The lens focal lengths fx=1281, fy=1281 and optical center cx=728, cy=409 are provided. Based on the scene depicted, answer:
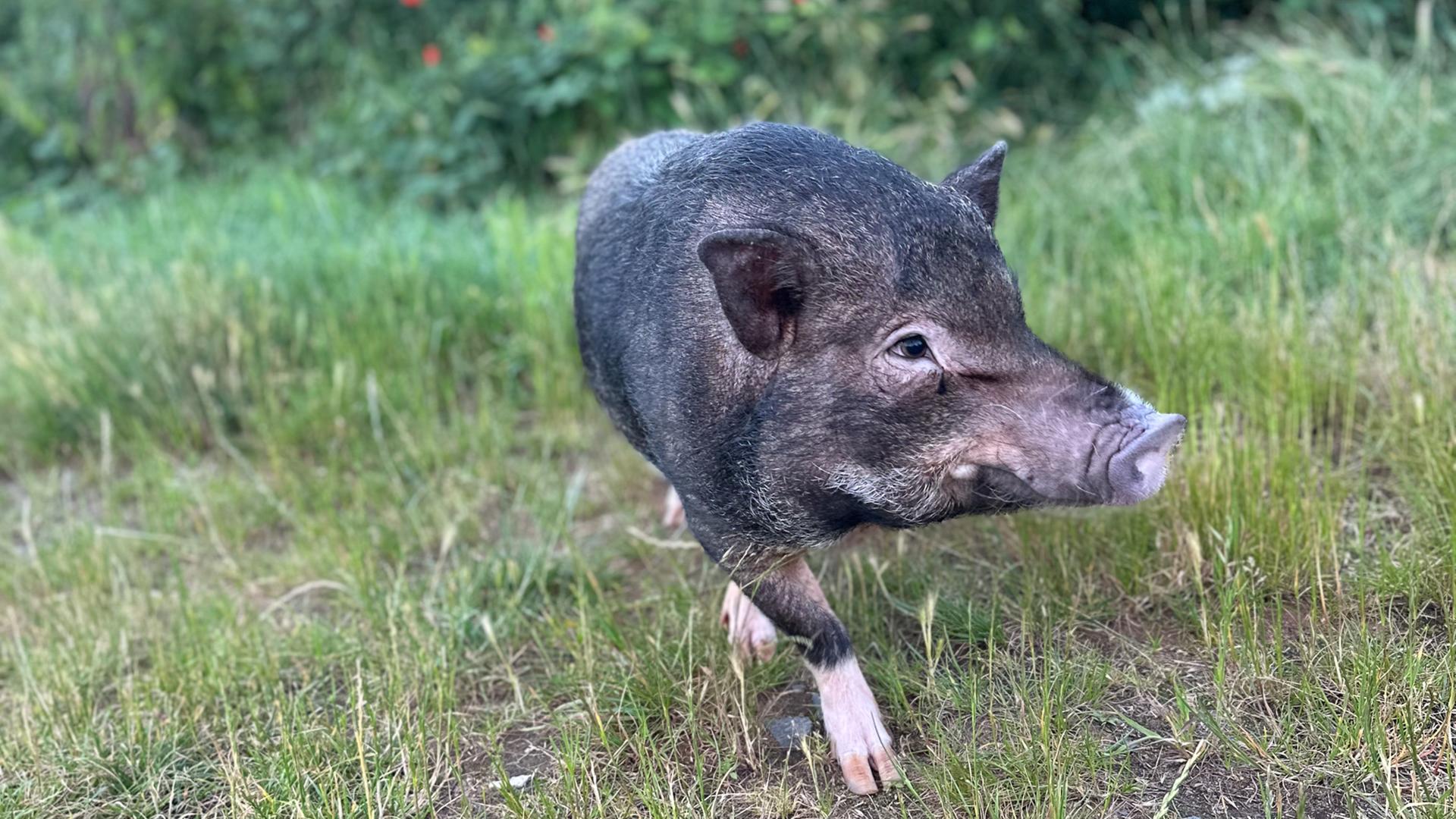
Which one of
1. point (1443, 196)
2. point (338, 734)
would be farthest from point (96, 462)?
point (1443, 196)

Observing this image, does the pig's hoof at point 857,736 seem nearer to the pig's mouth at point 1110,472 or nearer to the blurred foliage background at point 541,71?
the pig's mouth at point 1110,472

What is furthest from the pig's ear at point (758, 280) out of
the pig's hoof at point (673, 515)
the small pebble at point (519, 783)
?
the pig's hoof at point (673, 515)

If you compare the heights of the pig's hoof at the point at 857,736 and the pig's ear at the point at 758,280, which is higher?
the pig's ear at the point at 758,280

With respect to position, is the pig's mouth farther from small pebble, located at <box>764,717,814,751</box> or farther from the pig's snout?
small pebble, located at <box>764,717,814,751</box>

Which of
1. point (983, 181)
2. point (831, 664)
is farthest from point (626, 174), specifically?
point (831, 664)

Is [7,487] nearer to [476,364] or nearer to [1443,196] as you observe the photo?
[476,364]

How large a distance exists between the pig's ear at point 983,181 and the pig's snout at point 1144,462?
2.28 feet

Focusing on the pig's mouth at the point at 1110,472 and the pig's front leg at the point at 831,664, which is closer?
the pig's mouth at the point at 1110,472

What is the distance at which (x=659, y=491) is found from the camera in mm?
4105

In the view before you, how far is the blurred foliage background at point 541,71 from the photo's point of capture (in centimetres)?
655

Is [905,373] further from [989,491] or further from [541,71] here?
[541,71]

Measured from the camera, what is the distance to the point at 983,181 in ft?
8.59

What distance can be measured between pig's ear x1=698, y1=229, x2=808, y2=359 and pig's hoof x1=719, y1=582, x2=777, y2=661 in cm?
83

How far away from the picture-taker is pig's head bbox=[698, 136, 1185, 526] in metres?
2.19
